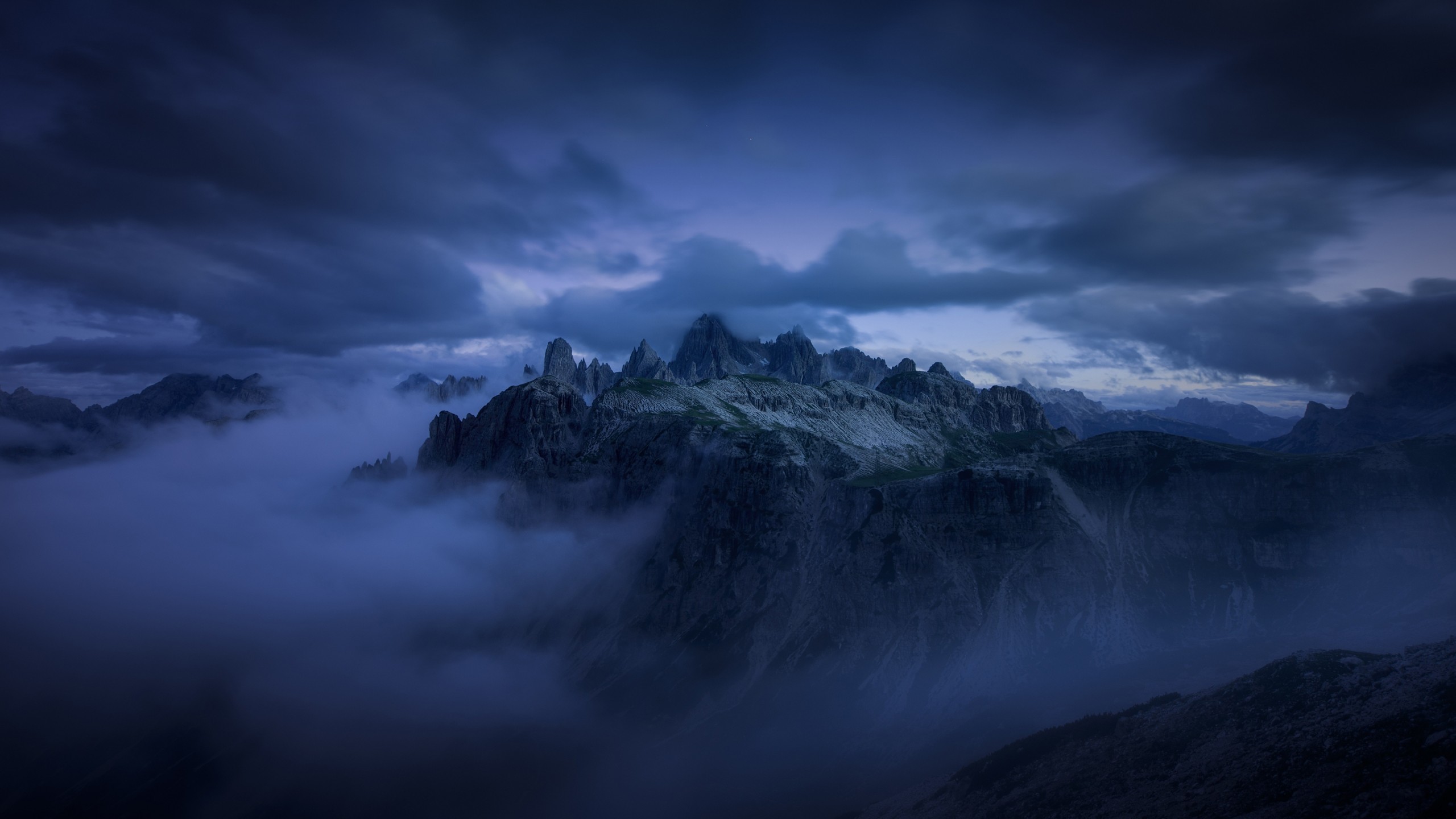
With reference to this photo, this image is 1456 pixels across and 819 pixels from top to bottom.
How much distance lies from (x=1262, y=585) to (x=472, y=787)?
226 metres

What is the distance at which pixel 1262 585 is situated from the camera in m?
154

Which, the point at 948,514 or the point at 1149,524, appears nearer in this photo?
the point at 1149,524

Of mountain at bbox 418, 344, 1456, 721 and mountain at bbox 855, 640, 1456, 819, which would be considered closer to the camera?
mountain at bbox 855, 640, 1456, 819

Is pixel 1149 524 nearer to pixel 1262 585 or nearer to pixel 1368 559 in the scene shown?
pixel 1262 585

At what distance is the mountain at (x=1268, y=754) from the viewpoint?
176ft

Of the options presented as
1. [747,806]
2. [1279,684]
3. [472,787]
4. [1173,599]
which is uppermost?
[1279,684]

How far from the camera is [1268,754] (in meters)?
66.9

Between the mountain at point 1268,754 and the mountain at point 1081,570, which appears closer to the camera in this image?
the mountain at point 1268,754

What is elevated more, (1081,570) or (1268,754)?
(1268,754)

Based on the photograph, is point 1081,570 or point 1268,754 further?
point 1081,570

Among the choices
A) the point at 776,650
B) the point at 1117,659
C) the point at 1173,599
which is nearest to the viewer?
the point at 1117,659

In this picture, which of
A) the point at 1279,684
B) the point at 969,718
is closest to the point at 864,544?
the point at 969,718

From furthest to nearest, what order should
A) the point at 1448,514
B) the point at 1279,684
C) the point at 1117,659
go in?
the point at 1117,659 → the point at 1448,514 → the point at 1279,684

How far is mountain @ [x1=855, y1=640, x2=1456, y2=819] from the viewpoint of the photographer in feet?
176
